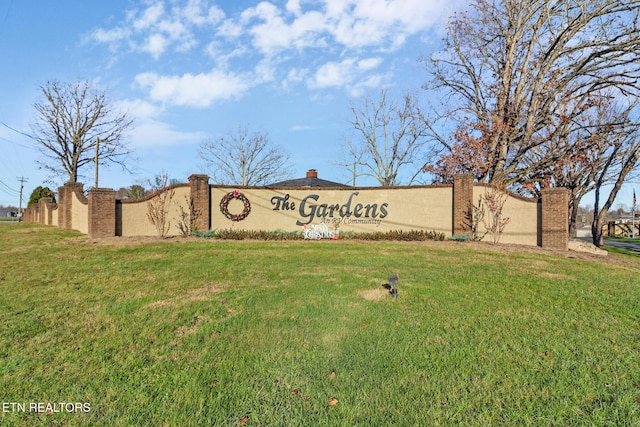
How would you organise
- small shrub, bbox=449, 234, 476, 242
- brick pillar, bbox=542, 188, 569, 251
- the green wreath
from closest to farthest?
1. brick pillar, bbox=542, 188, 569, 251
2. small shrub, bbox=449, 234, 476, 242
3. the green wreath

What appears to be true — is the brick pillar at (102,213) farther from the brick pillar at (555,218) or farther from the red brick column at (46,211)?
the red brick column at (46,211)

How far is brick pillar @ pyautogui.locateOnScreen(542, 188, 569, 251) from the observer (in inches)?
496

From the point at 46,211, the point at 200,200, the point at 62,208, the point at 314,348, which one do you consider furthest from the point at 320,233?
the point at 46,211

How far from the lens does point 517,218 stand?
13602 mm

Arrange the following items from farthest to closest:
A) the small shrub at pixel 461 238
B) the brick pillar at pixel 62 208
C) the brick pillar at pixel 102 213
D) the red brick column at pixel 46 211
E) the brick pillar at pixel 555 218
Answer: the red brick column at pixel 46 211 → the brick pillar at pixel 62 208 → the small shrub at pixel 461 238 → the brick pillar at pixel 102 213 → the brick pillar at pixel 555 218

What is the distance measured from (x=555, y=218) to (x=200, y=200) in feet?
45.5

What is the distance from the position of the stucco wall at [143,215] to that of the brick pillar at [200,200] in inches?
14.7

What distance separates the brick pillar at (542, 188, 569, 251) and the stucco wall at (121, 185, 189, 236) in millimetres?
14165

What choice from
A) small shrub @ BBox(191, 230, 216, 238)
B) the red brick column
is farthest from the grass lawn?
the red brick column

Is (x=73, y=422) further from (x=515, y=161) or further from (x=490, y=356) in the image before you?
(x=515, y=161)

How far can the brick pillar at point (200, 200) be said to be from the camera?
13.9 m

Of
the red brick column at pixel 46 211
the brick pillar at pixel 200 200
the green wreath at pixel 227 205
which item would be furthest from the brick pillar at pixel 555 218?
the red brick column at pixel 46 211

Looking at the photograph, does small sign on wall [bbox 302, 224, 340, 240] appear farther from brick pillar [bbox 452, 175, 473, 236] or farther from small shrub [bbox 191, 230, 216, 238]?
brick pillar [bbox 452, 175, 473, 236]

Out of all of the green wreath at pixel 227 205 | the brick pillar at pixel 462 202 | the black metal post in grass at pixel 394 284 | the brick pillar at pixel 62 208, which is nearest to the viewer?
the black metal post in grass at pixel 394 284
